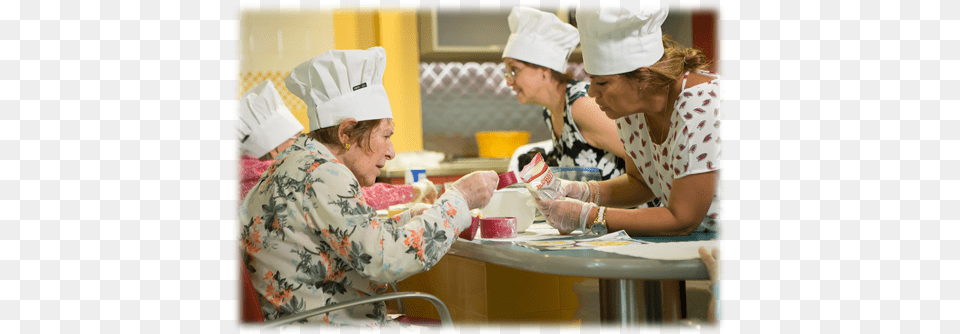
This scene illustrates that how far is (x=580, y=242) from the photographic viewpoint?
1555mm

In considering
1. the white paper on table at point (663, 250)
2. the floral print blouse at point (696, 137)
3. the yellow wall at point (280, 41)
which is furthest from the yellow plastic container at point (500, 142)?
the white paper on table at point (663, 250)

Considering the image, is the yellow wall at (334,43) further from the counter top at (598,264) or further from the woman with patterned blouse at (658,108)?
the counter top at (598,264)

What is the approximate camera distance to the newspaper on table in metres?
1.48

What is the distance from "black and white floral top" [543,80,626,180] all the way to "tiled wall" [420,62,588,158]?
2.90m

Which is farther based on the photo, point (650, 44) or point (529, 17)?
point (529, 17)

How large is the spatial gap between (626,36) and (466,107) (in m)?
4.01

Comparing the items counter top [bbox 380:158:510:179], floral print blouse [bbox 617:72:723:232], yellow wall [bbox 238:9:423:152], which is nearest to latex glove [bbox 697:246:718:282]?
floral print blouse [bbox 617:72:723:232]

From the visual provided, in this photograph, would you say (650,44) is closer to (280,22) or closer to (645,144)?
(645,144)

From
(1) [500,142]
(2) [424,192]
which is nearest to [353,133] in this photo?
(2) [424,192]

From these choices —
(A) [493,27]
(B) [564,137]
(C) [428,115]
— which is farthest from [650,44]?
(C) [428,115]

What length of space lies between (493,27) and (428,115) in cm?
92

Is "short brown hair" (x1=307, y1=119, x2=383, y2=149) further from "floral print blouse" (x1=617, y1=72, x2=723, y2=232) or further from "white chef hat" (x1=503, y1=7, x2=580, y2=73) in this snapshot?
"white chef hat" (x1=503, y1=7, x2=580, y2=73)

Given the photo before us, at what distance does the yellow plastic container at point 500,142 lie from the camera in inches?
209

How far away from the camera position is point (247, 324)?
4.21ft
